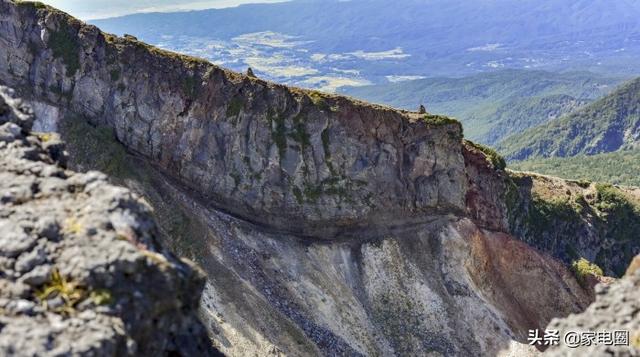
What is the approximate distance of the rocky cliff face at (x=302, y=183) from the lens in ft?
191

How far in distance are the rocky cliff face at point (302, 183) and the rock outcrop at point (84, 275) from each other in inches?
1432

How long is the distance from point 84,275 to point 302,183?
48.0 metres

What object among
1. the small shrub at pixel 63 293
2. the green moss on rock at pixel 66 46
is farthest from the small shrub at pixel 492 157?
the small shrub at pixel 63 293

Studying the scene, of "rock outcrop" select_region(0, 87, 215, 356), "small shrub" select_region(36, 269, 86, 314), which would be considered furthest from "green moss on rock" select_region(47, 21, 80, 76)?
"small shrub" select_region(36, 269, 86, 314)

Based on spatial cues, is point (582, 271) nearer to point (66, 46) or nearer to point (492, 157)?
point (492, 157)

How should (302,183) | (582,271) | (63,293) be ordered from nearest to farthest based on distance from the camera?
(63,293) → (302,183) → (582,271)

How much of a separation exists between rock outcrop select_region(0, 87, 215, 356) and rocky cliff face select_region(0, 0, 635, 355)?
1432 inches

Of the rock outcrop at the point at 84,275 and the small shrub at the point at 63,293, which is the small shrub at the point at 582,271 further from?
the small shrub at the point at 63,293

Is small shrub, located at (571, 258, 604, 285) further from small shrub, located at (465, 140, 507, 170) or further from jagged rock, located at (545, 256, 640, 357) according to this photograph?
jagged rock, located at (545, 256, 640, 357)

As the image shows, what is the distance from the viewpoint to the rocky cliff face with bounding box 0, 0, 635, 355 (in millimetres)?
58250

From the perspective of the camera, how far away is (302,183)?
6419 centimetres

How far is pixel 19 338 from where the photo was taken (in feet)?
48.2

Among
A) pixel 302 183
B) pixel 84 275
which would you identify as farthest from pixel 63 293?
pixel 302 183

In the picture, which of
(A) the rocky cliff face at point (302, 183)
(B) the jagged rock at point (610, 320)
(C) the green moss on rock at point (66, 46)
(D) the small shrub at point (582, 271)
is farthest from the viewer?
(D) the small shrub at point (582, 271)
